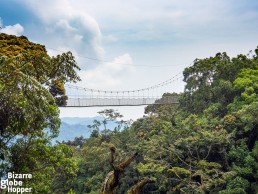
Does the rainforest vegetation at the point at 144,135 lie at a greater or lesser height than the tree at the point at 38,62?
lesser

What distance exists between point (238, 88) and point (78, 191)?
1117cm

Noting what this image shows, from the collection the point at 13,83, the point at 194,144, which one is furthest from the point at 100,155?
the point at 13,83

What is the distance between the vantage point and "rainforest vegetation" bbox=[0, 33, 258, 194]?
14.8 ft

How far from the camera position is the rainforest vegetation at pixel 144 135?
4.50 meters

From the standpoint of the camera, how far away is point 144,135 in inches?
740

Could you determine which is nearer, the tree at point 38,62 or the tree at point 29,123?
the tree at point 29,123

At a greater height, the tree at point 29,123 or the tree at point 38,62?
the tree at point 38,62

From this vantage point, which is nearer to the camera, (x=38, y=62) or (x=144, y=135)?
(x=38, y=62)

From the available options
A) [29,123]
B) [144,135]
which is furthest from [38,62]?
[144,135]

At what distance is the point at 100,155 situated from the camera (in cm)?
1870

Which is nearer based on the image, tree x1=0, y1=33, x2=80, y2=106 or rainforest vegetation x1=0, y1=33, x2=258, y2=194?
rainforest vegetation x1=0, y1=33, x2=258, y2=194

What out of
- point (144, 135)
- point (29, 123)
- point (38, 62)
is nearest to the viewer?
point (29, 123)

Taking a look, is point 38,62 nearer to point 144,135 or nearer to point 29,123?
point 29,123

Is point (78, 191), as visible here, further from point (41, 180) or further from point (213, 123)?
point (41, 180)
